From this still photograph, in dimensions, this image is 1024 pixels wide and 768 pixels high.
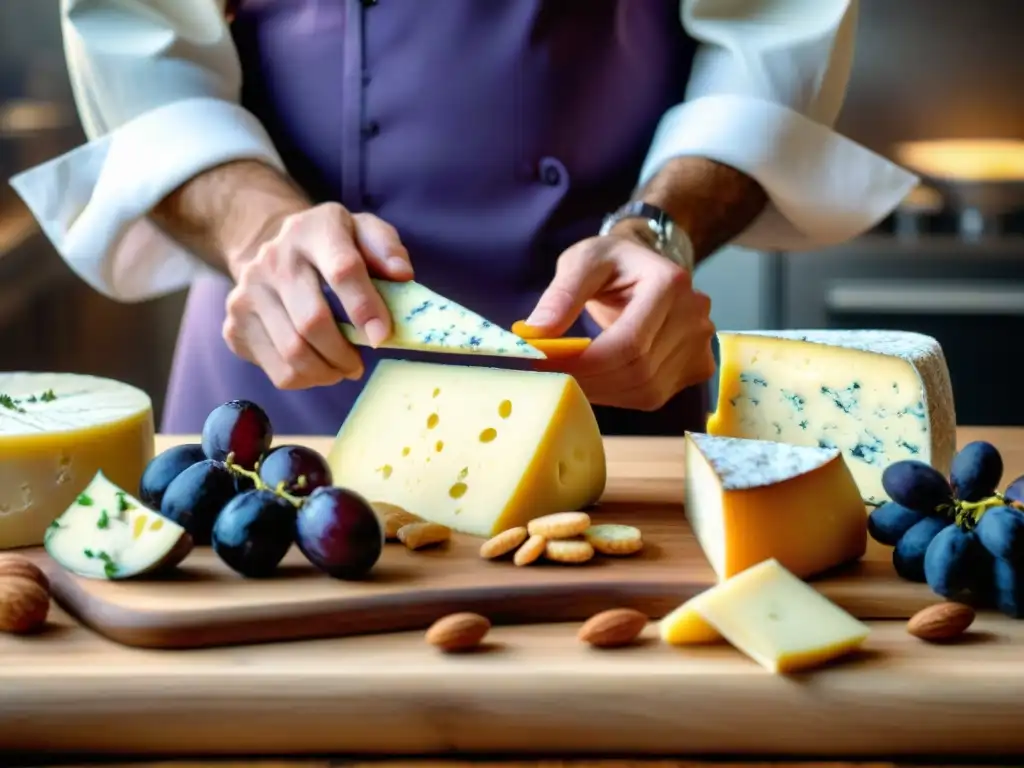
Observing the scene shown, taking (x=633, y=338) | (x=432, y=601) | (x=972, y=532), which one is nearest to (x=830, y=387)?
(x=633, y=338)

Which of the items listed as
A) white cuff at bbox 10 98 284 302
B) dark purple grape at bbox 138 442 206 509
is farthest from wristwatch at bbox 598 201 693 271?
dark purple grape at bbox 138 442 206 509

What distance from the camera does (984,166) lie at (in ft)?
9.00

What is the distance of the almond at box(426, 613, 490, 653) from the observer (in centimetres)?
75

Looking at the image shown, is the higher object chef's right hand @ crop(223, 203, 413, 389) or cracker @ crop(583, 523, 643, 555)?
chef's right hand @ crop(223, 203, 413, 389)

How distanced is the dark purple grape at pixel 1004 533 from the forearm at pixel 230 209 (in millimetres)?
709

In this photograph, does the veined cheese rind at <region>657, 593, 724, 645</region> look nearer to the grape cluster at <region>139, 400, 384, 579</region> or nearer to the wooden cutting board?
the wooden cutting board

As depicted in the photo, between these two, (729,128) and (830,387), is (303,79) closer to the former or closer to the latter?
(729,128)

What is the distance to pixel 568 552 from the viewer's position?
871 millimetres

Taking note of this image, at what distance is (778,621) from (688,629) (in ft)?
0.18

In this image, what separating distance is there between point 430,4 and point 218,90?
257mm

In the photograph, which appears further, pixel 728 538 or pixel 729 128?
pixel 729 128

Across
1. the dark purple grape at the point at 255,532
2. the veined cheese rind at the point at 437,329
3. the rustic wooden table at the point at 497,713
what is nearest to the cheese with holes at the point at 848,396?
the veined cheese rind at the point at 437,329

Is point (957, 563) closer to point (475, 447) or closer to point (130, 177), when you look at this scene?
point (475, 447)

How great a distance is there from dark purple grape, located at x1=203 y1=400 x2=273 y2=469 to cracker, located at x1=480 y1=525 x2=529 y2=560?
21 cm
